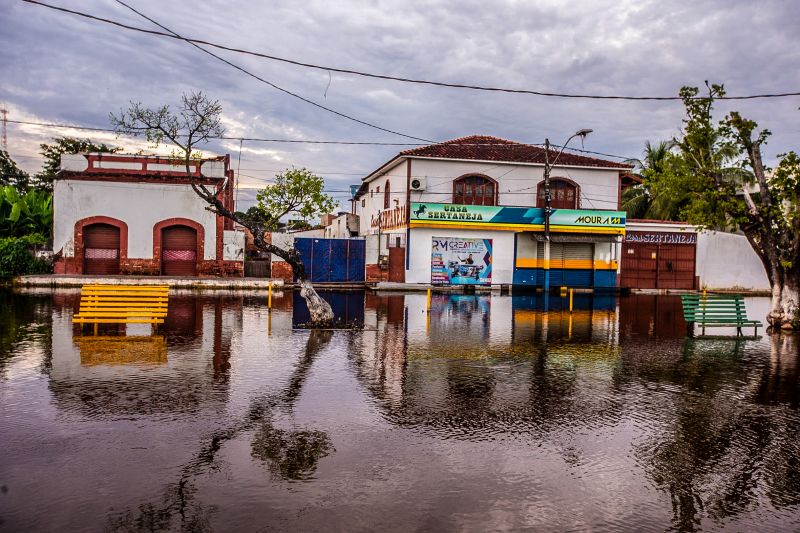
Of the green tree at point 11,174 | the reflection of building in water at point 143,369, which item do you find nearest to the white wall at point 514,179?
the reflection of building in water at point 143,369

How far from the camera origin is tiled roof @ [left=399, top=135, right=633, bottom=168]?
34.7 meters

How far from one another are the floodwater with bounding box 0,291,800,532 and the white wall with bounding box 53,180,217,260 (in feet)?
61.8

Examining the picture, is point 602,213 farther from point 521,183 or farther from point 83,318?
point 83,318

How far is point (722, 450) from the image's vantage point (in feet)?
22.1

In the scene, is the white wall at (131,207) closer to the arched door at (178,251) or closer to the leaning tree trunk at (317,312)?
the arched door at (178,251)

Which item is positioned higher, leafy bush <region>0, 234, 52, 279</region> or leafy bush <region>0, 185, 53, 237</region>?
leafy bush <region>0, 185, 53, 237</region>

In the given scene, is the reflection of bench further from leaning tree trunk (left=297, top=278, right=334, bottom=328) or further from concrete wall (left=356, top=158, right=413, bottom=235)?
concrete wall (left=356, top=158, right=413, bottom=235)

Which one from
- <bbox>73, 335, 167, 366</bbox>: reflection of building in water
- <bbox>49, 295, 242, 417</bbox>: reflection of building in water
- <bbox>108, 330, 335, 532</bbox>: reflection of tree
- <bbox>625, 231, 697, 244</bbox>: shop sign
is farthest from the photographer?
<bbox>625, 231, 697, 244</bbox>: shop sign

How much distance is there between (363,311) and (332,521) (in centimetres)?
1598

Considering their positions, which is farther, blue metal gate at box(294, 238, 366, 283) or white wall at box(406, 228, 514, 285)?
blue metal gate at box(294, 238, 366, 283)

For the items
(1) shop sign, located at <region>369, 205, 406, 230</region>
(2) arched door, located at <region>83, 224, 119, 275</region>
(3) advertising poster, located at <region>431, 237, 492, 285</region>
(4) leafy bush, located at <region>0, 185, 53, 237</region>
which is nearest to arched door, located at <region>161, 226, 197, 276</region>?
(2) arched door, located at <region>83, 224, 119, 275</region>

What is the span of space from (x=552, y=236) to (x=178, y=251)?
65.7 ft

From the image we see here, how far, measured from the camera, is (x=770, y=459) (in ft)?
21.4

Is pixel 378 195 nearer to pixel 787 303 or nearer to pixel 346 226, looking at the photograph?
pixel 346 226
